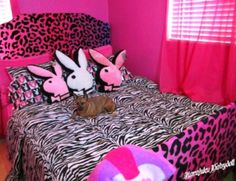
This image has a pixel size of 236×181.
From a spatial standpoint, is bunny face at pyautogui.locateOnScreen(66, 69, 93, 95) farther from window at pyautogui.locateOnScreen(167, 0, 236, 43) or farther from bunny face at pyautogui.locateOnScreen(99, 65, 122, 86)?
window at pyautogui.locateOnScreen(167, 0, 236, 43)

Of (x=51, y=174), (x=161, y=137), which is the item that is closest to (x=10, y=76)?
Answer: (x=51, y=174)

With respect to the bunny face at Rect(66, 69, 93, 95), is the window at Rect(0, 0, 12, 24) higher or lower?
higher

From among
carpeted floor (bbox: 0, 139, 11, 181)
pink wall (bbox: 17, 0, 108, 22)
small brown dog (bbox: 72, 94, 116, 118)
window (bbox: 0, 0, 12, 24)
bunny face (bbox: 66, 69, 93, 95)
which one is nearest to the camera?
small brown dog (bbox: 72, 94, 116, 118)

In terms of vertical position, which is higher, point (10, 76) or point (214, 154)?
point (10, 76)

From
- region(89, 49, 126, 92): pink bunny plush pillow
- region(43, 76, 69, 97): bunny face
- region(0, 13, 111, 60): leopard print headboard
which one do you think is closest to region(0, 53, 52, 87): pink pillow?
region(0, 13, 111, 60): leopard print headboard

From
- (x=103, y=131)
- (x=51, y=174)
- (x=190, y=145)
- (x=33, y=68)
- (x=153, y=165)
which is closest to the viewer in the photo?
(x=153, y=165)

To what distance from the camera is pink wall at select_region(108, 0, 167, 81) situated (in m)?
2.39

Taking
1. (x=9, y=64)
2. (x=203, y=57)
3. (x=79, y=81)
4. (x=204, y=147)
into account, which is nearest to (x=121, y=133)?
(x=204, y=147)

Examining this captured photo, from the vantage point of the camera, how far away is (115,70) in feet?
7.50

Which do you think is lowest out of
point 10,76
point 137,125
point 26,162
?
point 26,162

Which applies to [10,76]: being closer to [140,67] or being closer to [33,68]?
[33,68]

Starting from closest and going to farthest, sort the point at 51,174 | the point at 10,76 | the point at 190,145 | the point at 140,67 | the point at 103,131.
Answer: the point at 190,145 < the point at 51,174 < the point at 103,131 < the point at 10,76 < the point at 140,67

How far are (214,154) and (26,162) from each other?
51.4 inches

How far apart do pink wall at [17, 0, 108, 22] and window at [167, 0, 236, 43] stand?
103 centimetres
